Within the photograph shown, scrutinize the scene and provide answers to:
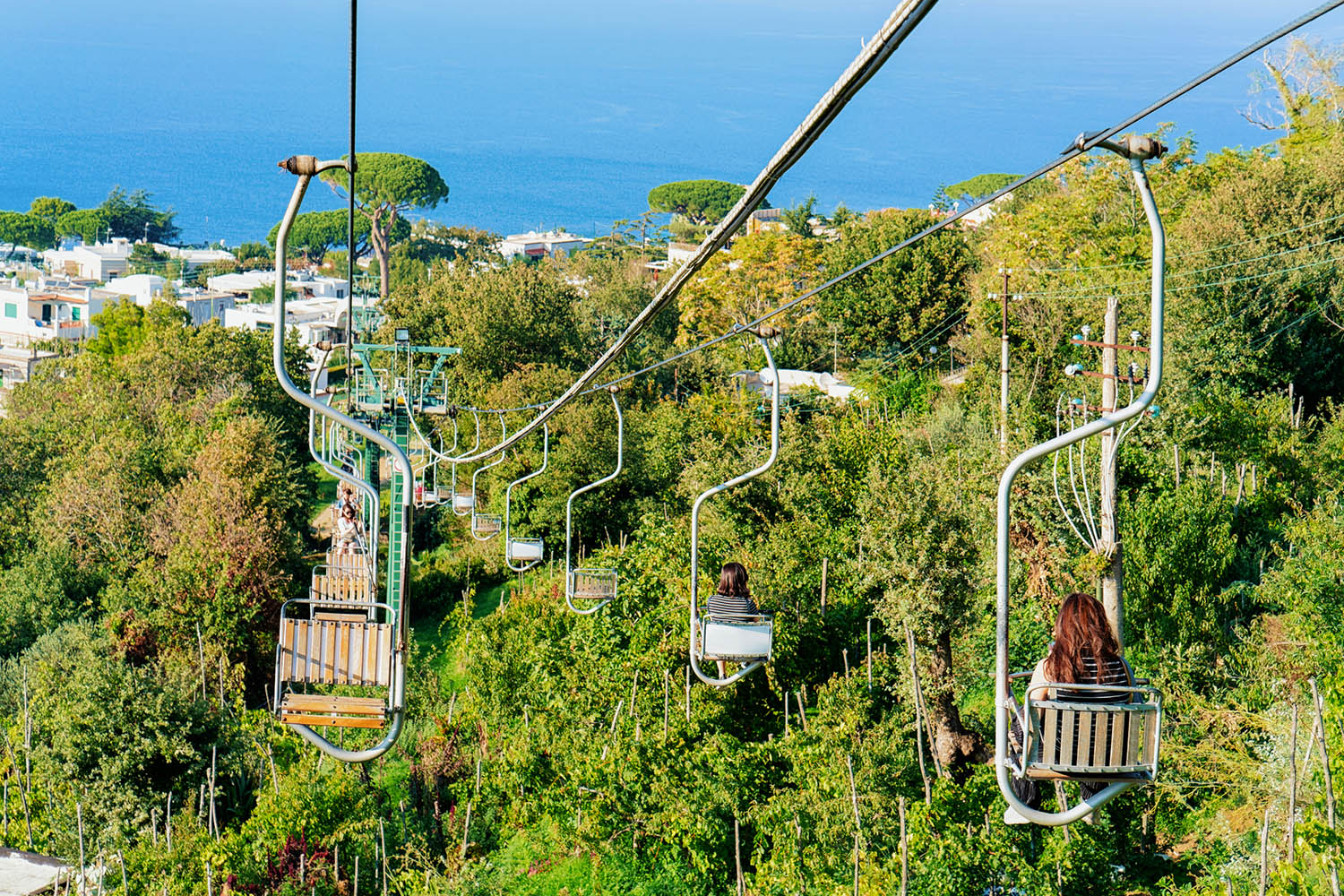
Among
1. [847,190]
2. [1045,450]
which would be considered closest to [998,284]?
[1045,450]

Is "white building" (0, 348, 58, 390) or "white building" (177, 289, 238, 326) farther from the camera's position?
"white building" (177, 289, 238, 326)

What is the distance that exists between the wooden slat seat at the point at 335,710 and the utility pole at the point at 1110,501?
9962 millimetres

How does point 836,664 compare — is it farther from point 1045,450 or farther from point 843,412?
point 1045,450

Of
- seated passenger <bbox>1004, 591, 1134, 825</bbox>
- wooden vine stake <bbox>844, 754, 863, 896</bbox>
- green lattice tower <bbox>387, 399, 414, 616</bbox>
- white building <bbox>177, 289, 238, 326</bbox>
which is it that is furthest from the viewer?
white building <bbox>177, 289, 238, 326</bbox>

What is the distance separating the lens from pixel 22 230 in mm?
111750

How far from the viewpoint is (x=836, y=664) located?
64.6ft

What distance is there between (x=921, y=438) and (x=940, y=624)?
10251mm

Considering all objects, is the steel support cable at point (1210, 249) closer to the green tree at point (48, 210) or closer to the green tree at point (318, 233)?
the green tree at point (318, 233)

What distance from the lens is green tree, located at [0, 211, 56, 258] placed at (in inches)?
4382

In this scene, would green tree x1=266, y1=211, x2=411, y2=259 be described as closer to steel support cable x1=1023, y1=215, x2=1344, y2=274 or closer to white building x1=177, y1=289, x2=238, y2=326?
white building x1=177, y1=289, x2=238, y2=326

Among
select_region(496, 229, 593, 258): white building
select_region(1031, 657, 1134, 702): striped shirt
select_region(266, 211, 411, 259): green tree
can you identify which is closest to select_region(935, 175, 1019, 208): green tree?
select_region(496, 229, 593, 258): white building

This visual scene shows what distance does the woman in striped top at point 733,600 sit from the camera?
10328 millimetres

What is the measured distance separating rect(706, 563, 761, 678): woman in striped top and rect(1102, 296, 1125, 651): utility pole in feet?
19.4

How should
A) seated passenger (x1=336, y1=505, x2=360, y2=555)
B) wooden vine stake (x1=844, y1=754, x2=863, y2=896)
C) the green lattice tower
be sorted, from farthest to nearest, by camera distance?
the green lattice tower → seated passenger (x1=336, y1=505, x2=360, y2=555) → wooden vine stake (x1=844, y1=754, x2=863, y2=896)
